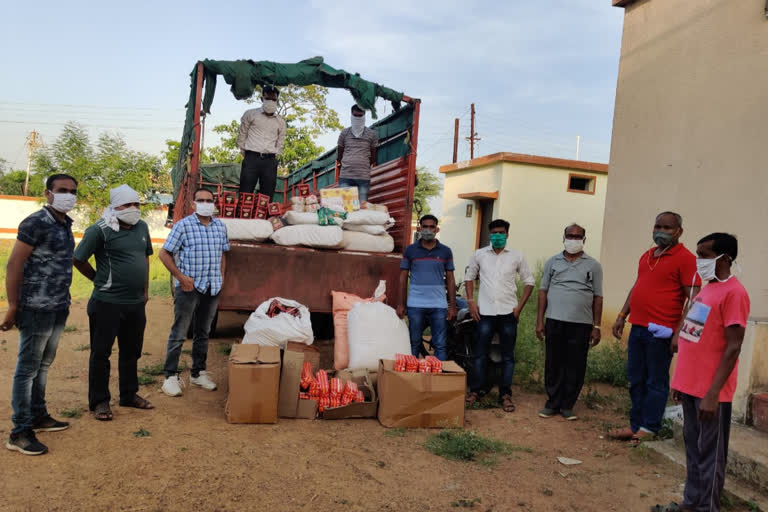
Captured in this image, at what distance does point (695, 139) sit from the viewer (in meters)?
5.56

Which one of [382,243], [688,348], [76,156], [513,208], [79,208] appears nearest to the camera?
[688,348]

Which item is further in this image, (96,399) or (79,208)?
(79,208)

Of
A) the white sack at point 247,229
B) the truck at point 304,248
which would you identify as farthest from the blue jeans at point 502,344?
the white sack at point 247,229

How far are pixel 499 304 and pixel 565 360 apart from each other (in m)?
0.67

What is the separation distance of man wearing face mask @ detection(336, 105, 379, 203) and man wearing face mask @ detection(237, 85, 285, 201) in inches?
30.5

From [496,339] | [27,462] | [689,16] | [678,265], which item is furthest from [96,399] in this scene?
[689,16]

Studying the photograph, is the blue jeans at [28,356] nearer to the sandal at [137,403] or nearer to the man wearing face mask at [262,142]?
the sandal at [137,403]

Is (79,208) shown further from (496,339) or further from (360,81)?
(496,339)

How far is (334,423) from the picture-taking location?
13.1 feet

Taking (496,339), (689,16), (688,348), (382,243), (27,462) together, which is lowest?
(27,462)

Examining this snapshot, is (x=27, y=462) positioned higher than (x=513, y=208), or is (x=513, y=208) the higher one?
(x=513, y=208)

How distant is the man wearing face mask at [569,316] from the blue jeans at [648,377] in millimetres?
411

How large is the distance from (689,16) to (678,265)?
11.4 feet

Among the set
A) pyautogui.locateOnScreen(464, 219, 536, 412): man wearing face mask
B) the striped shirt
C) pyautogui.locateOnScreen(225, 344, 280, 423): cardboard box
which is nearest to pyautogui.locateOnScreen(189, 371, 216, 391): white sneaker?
pyautogui.locateOnScreen(225, 344, 280, 423): cardboard box
